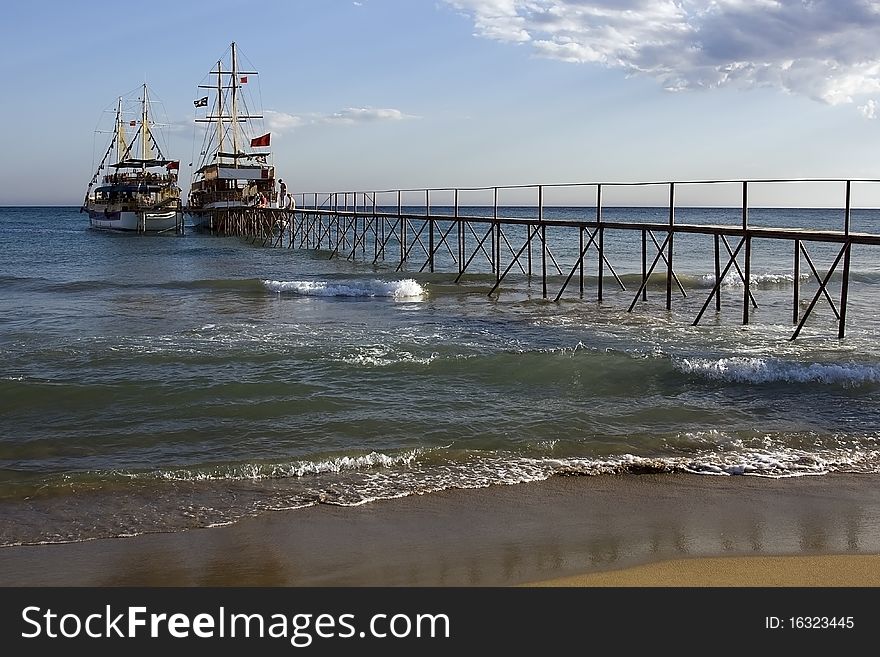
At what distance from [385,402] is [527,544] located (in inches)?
180

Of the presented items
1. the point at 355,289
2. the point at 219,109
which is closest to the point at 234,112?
the point at 219,109

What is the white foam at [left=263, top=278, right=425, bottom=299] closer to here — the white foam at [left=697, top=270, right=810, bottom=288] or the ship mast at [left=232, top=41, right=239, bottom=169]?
the white foam at [left=697, top=270, right=810, bottom=288]

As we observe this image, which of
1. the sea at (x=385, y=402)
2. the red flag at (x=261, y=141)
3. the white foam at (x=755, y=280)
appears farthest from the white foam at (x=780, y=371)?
the red flag at (x=261, y=141)

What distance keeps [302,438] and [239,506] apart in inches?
81.2

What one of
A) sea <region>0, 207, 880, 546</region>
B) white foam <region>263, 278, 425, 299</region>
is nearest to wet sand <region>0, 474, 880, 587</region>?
sea <region>0, 207, 880, 546</region>

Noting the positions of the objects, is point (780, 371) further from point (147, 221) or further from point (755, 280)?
point (147, 221)

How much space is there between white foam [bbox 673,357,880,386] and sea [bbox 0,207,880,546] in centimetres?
4

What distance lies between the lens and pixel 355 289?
80.9ft

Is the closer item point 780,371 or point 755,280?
point 780,371

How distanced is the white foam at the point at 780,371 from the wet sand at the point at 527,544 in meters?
4.47

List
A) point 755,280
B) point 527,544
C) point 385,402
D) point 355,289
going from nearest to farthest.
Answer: point 527,544 < point 385,402 < point 355,289 < point 755,280

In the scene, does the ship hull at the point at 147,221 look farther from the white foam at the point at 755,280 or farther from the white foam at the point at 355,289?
the white foam at the point at 755,280

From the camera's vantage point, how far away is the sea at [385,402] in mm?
7250

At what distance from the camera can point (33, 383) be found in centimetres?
1096
